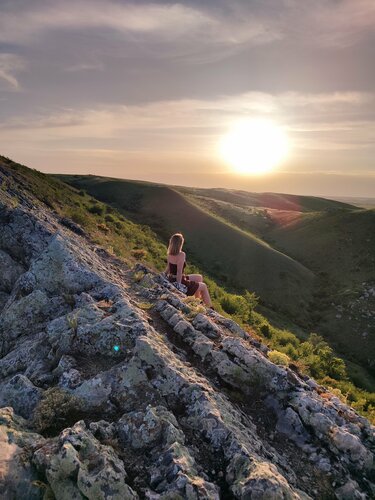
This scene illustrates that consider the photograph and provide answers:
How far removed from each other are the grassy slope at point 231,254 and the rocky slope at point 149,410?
3166cm

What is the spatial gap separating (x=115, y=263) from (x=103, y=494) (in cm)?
1201

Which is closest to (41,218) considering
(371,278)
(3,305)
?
(3,305)

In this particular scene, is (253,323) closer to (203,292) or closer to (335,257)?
(203,292)

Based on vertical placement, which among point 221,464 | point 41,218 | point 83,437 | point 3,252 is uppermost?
point 41,218

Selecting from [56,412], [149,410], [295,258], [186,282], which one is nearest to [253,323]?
[186,282]

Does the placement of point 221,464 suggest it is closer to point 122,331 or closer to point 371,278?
point 122,331

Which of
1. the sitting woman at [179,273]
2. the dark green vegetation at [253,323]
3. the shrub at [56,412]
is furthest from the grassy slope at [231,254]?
the shrub at [56,412]

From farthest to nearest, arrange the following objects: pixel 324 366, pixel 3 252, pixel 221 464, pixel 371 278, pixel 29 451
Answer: pixel 371 278 → pixel 324 366 → pixel 3 252 → pixel 221 464 → pixel 29 451

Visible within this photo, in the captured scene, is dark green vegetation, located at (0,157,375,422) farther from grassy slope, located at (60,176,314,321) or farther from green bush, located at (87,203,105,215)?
green bush, located at (87,203,105,215)

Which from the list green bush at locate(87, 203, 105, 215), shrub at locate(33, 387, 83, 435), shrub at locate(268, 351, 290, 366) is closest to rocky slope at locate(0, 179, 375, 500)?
shrub at locate(33, 387, 83, 435)

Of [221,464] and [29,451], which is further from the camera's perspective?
[221,464]

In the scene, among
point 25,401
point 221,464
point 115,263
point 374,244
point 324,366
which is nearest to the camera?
point 221,464

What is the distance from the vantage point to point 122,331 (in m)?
10.2

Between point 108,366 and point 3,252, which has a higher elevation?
point 3,252
